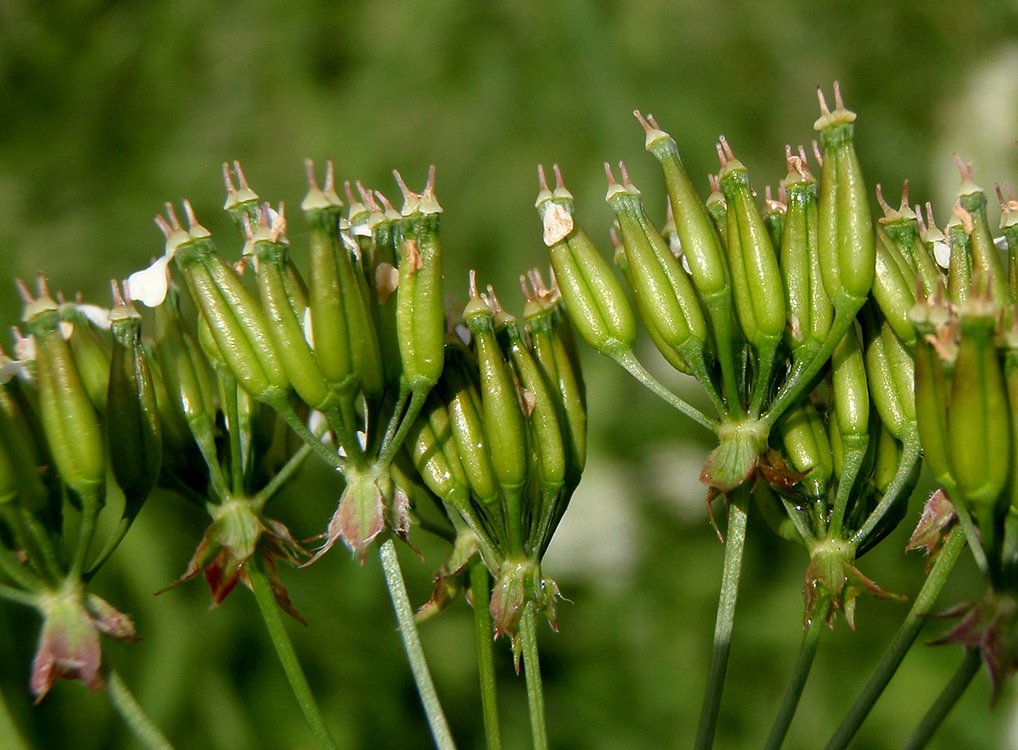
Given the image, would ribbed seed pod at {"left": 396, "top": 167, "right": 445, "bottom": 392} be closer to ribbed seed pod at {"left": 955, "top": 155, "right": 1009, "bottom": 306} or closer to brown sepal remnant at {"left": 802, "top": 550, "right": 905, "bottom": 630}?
brown sepal remnant at {"left": 802, "top": 550, "right": 905, "bottom": 630}

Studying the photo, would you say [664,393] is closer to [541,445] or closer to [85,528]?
[541,445]

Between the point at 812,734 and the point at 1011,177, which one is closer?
the point at 812,734

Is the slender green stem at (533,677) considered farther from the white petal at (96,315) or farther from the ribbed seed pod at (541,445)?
the white petal at (96,315)

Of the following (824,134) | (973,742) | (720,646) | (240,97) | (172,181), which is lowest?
(973,742)

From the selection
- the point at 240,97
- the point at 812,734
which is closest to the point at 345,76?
the point at 240,97

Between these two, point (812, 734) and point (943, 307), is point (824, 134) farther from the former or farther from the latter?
point (812, 734)

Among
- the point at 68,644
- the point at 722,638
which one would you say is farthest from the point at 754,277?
the point at 68,644
